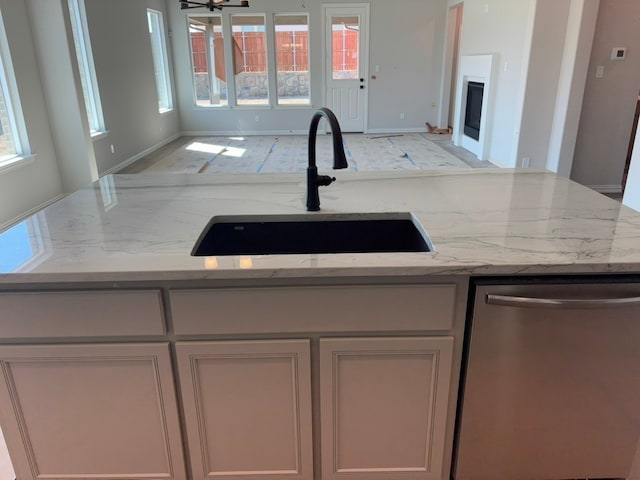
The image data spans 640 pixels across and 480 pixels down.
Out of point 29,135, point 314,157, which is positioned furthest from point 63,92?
point 314,157

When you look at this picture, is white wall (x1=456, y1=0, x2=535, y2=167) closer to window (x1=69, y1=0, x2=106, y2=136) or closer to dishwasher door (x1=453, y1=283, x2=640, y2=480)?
dishwasher door (x1=453, y1=283, x2=640, y2=480)

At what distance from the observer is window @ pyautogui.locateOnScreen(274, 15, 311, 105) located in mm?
9016

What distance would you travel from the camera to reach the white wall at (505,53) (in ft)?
17.1

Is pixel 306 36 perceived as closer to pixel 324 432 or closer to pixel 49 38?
pixel 49 38

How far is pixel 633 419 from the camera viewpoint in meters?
1.40

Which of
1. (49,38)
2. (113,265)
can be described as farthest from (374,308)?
(49,38)

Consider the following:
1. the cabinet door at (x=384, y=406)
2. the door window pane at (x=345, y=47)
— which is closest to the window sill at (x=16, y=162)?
the cabinet door at (x=384, y=406)

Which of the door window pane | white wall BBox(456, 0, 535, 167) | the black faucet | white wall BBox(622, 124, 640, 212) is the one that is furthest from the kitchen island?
the door window pane

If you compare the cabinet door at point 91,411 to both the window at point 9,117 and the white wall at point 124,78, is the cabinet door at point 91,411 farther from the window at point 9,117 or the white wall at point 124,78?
the white wall at point 124,78

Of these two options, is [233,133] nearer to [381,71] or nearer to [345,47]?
[345,47]

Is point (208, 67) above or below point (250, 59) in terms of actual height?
below

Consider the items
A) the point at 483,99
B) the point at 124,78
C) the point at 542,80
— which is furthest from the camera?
the point at 124,78

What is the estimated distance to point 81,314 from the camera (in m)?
1.23

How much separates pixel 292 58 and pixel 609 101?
6.07 metres
